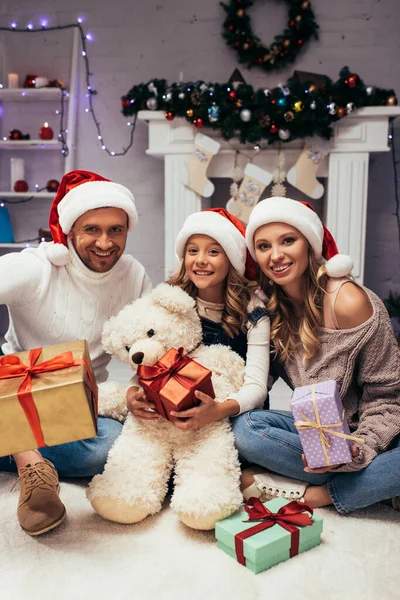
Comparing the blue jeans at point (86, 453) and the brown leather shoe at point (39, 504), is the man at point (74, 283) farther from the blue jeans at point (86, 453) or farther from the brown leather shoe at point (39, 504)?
the brown leather shoe at point (39, 504)

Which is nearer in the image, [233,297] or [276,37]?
[233,297]

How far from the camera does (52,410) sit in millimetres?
1369

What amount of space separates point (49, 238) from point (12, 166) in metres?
0.53

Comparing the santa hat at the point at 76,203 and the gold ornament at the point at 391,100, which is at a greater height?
the gold ornament at the point at 391,100

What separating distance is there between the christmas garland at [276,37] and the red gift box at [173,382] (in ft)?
8.96

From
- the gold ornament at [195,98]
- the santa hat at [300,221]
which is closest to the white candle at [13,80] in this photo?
the gold ornament at [195,98]

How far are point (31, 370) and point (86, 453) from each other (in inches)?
17.2

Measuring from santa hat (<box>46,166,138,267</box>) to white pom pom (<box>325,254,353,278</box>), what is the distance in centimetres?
71

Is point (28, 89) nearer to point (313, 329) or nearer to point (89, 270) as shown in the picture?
point (89, 270)

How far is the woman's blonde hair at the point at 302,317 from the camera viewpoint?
1711 mm

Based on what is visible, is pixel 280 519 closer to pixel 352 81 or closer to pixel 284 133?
pixel 284 133

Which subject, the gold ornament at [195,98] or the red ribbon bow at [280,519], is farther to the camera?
the gold ornament at [195,98]

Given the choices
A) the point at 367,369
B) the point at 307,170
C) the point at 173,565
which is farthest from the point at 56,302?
the point at 307,170

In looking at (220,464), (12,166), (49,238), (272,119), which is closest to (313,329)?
(220,464)
